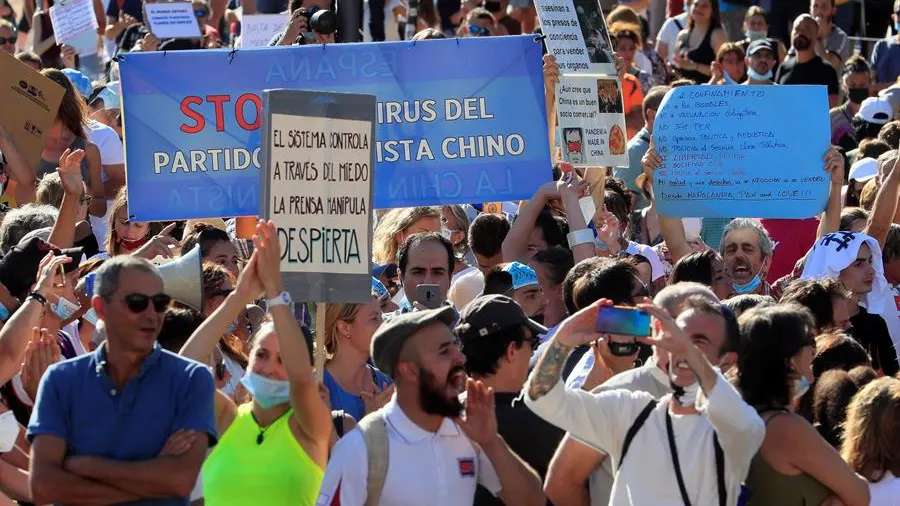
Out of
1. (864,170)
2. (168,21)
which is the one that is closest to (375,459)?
(864,170)

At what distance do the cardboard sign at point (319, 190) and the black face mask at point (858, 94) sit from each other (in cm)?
851

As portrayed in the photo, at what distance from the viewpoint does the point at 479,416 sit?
4926mm

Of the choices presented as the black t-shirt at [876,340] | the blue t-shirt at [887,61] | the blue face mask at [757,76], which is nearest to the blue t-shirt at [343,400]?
the black t-shirt at [876,340]

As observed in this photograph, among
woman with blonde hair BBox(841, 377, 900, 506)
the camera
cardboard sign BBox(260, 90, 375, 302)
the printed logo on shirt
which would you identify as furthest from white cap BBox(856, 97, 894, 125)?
the printed logo on shirt

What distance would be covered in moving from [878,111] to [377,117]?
233 inches

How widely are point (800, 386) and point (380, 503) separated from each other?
1.40 meters

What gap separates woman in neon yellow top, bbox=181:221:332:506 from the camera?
4961mm

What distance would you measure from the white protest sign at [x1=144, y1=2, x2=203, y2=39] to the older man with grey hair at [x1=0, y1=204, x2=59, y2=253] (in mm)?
6615

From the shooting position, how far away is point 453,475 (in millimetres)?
4938

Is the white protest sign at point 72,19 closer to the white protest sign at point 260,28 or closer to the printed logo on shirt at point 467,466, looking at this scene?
the white protest sign at point 260,28

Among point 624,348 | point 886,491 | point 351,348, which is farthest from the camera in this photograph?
point 351,348

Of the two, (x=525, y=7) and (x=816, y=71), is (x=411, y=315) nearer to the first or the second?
(x=816, y=71)

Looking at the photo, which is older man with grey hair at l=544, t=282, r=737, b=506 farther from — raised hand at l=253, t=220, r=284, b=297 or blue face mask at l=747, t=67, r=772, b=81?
blue face mask at l=747, t=67, r=772, b=81

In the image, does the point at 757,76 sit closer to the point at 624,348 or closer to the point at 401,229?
the point at 401,229
